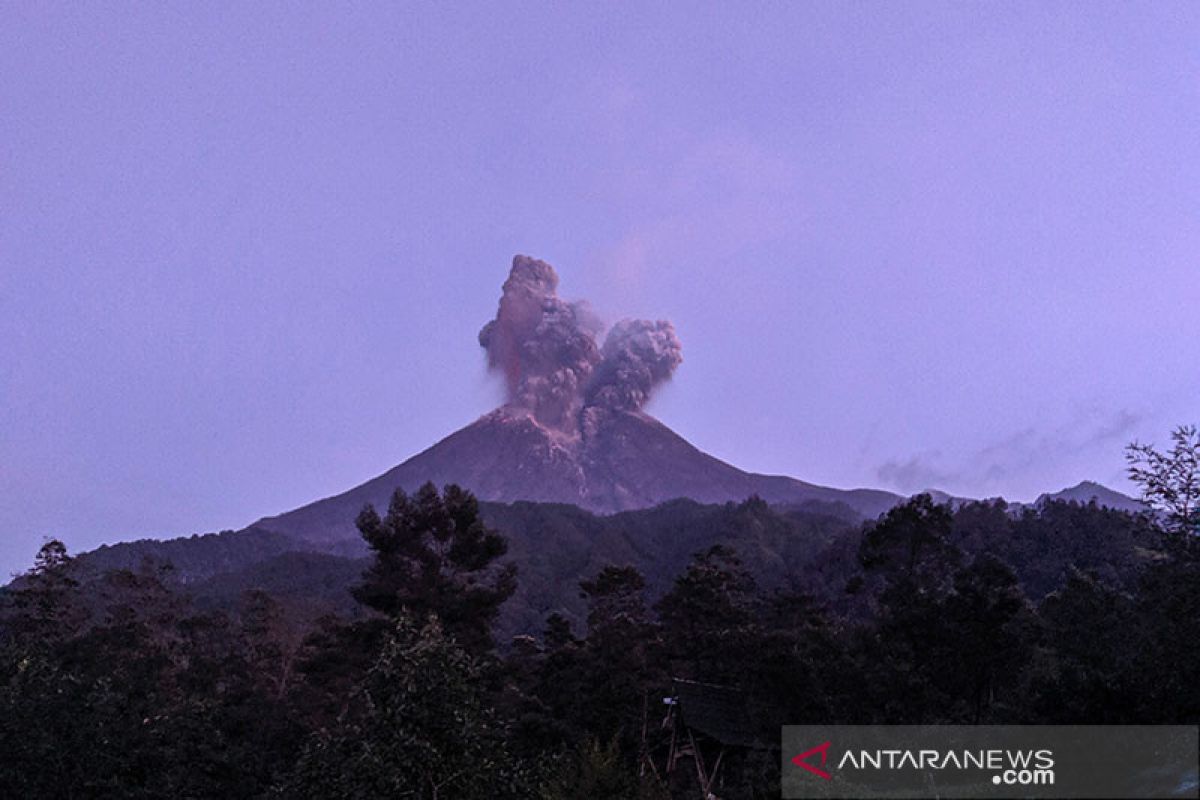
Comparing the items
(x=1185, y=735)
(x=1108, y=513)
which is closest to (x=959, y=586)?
(x=1185, y=735)

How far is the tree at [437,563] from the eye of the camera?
148ft

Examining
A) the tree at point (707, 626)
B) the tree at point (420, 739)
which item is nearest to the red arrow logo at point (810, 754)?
the tree at point (420, 739)

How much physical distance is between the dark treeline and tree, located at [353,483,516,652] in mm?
128

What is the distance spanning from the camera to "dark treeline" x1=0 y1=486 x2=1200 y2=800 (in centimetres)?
1956

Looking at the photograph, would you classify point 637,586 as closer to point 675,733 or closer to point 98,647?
point 675,733

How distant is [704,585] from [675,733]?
20.1 metres

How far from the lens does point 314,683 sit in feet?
150

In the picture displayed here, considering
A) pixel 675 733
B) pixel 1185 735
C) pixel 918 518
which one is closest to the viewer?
pixel 1185 735

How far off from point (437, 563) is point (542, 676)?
25.6 feet
